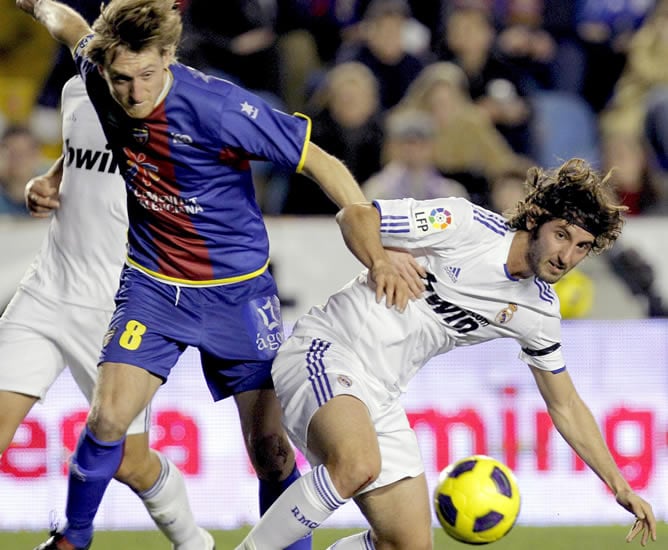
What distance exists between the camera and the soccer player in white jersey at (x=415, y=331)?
14.3 ft

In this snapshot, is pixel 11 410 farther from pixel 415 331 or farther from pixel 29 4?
pixel 29 4

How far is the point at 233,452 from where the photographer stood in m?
6.68

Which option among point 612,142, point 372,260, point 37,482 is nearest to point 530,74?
point 612,142

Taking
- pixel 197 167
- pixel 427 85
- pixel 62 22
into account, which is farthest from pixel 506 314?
pixel 427 85

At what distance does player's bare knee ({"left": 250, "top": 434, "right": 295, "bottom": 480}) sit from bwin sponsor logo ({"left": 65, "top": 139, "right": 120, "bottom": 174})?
1.28 meters

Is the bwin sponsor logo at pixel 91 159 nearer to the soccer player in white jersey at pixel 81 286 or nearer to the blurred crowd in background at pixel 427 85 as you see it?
the soccer player in white jersey at pixel 81 286

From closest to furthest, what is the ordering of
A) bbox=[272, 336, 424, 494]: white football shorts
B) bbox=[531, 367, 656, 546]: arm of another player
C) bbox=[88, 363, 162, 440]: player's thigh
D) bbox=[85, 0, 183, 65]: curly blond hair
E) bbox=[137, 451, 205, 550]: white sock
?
bbox=[85, 0, 183, 65]: curly blond hair
bbox=[272, 336, 424, 494]: white football shorts
bbox=[88, 363, 162, 440]: player's thigh
bbox=[531, 367, 656, 546]: arm of another player
bbox=[137, 451, 205, 550]: white sock

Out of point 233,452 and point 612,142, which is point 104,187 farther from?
point 612,142

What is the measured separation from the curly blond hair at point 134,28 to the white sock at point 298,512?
1.57 m

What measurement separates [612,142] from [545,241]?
4.55 m

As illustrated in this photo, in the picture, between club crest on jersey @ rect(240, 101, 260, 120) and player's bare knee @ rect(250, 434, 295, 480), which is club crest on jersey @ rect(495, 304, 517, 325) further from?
club crest on jersey @ rect(240, 101, 260, 120)

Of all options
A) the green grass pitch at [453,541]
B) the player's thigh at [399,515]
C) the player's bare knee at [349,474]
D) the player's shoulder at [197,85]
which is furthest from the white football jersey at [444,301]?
the green grass pitch at [453,541]

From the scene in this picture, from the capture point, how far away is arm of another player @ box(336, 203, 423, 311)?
4422mm

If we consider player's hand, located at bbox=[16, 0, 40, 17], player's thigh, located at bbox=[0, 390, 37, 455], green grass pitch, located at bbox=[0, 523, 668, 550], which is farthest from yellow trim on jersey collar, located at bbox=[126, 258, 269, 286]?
green grass pitch, located at bbox=[0, 523, 668, 550]
